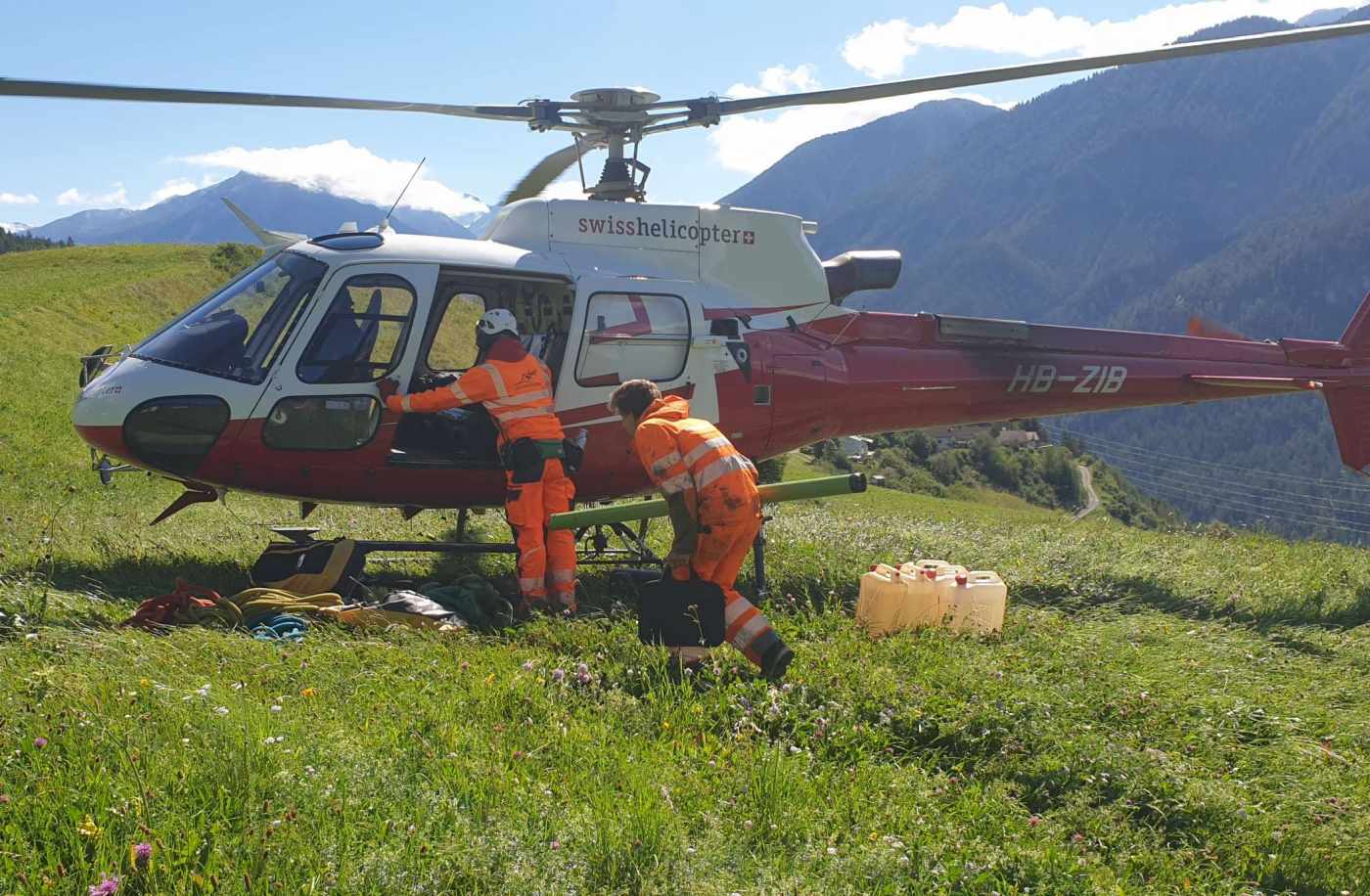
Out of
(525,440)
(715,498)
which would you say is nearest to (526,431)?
(525,440)

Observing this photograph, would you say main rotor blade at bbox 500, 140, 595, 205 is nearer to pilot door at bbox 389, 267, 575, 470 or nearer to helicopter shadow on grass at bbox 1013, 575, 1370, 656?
pilot door at bbox 389, 267, 575, 470

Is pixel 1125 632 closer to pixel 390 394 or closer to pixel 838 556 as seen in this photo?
pixel 838 556

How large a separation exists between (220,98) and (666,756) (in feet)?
16.4

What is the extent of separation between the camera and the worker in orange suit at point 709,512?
574 centimetres

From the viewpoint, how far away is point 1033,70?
298 inches

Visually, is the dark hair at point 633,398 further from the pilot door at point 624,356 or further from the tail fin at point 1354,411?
the tail fin at point 1354,411

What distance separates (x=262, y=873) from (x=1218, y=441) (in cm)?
19888

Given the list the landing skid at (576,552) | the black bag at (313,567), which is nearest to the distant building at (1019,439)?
the landing skid at (576,552)

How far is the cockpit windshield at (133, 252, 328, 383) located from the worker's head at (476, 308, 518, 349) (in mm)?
1215

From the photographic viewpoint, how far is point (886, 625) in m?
7.02

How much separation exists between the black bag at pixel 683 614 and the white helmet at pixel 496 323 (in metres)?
2.54

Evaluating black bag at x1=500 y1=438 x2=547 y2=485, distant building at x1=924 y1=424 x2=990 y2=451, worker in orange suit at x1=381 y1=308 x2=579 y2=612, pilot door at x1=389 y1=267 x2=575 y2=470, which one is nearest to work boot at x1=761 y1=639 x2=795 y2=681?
worker in orange suit at x1=381 y1=308 x2=579 y2=612

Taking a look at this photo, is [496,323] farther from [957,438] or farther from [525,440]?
[957,438]

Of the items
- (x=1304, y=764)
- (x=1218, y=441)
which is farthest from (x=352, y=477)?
(x=1218, y=441)
